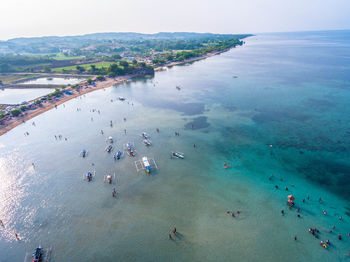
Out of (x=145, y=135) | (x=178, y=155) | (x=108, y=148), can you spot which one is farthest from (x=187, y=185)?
(x=108, y=148)

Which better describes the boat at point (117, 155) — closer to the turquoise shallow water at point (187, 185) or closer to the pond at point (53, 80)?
the turquoise shallow water at point (187, 185)

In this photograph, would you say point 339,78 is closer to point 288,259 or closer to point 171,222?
point 288,259

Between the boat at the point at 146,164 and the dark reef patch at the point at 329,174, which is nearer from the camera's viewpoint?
the dark reef patch at the point at 329,174

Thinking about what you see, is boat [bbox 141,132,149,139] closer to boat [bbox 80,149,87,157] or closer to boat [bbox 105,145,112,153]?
boat [bbox 105,145,112,153]

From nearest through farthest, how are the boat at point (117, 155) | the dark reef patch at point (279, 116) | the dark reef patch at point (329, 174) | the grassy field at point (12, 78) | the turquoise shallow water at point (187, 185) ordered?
the turquoise shallow water at point (187, 185) < the dark reef patch at point (329, 174) < the boat at point (117, 155) < the dark reef patch at point (279, 116) < the grassy field at point (12, 78)

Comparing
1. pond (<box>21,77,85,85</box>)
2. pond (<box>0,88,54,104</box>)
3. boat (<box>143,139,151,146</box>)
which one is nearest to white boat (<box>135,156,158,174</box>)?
boat (<box>143,139,151,146</box>)

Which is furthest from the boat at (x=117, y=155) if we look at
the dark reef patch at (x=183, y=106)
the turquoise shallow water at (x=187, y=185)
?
the dark reef patch at (x=183, y=106)

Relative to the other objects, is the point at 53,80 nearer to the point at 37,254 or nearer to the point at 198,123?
the point at 198,123
